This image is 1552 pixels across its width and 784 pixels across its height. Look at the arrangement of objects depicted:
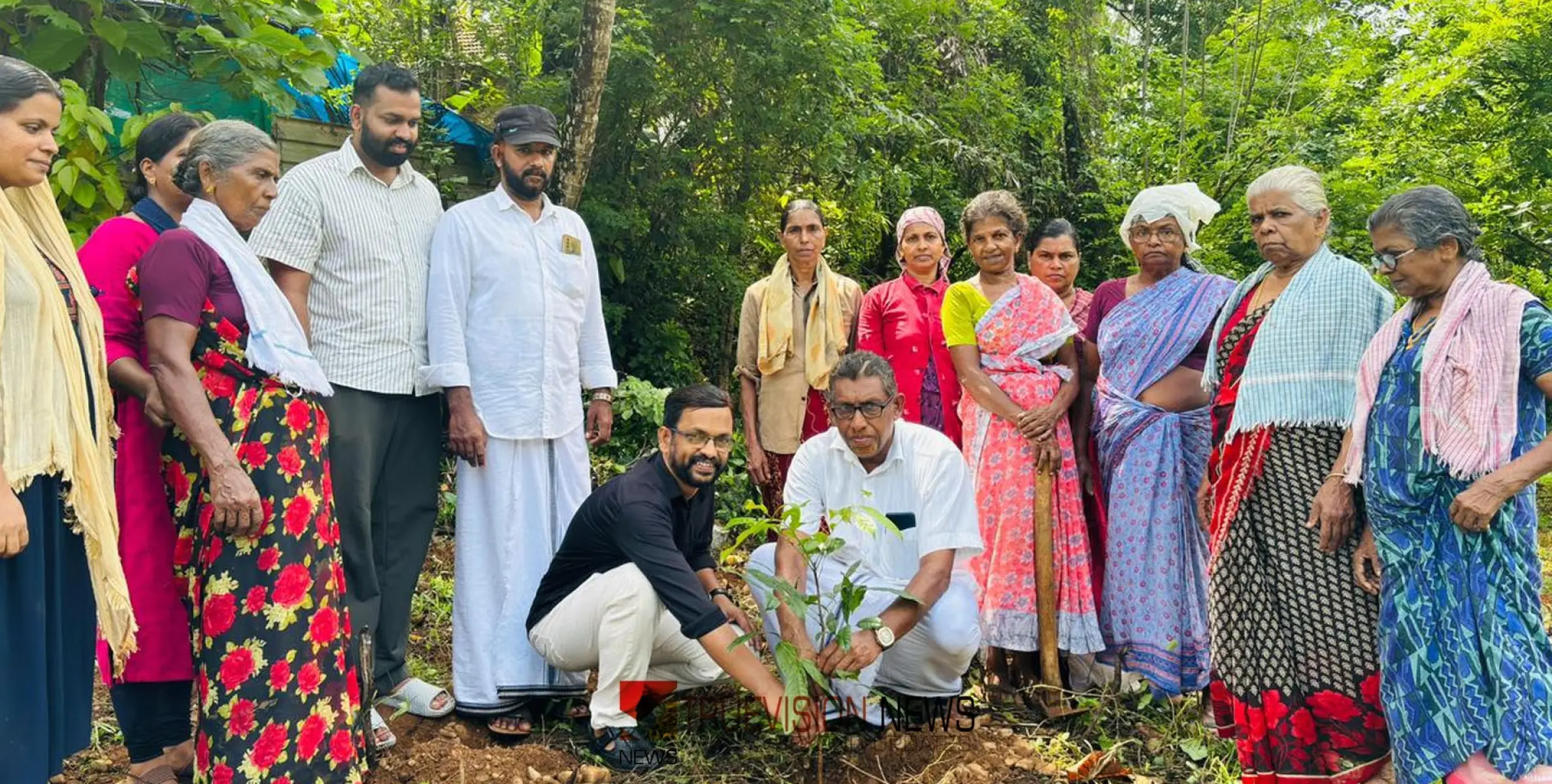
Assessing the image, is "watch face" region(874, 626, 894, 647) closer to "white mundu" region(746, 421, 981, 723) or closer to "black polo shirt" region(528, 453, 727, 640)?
"white mundu" region(746, 421, 981, 723)

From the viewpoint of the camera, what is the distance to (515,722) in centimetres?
370

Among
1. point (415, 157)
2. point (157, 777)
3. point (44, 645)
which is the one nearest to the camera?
point (44, 645)

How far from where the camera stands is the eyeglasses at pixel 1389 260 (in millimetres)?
2881

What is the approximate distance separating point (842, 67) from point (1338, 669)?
5578mm

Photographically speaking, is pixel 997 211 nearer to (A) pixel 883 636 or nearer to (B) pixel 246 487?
(A) pixel 883 636

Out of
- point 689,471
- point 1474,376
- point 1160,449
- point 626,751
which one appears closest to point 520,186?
point 689,471

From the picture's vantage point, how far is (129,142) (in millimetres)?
Result: 4059

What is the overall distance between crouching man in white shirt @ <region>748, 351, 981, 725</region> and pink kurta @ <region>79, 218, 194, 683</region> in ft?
5.08

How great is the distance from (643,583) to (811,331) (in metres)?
2.01

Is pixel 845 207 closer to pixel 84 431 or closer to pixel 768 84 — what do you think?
pixel 768 84

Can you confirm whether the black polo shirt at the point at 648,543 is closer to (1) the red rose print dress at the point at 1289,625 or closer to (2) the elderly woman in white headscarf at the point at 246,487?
(2) the elderly woman in white headscarf at the point at 246,487

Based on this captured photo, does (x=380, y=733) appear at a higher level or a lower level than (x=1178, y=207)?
lower

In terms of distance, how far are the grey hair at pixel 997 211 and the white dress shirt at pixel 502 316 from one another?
152 cm

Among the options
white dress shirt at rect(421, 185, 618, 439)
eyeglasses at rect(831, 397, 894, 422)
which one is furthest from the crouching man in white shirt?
white dress shirt at rect(421, 185, 618, 439)
